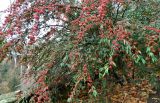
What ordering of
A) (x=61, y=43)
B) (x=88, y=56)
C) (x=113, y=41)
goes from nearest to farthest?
(x=113, y=41) → (x=88, y=56) → (x=61, y=43)

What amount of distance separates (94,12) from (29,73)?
158cm

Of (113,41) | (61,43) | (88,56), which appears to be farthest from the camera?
(61,43)

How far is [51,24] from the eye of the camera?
6.31 metres

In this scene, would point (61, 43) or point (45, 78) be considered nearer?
point (45, 78)

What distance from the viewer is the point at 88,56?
5637 mm

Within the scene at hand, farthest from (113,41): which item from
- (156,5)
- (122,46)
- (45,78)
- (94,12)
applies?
(156,5)

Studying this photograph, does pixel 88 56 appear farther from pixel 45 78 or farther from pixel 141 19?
pixel 141 19

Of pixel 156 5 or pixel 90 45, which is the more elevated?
pixel 156 5

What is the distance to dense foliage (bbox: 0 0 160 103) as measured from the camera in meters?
5.43

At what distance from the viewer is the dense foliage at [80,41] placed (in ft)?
17.8

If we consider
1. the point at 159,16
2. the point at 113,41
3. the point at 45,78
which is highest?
the point at 159,16

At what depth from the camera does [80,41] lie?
561 centimetres

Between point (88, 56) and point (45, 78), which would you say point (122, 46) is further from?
point (45, 78)

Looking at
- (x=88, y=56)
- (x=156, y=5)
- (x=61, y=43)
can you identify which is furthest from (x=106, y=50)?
(x=156, y=5)
